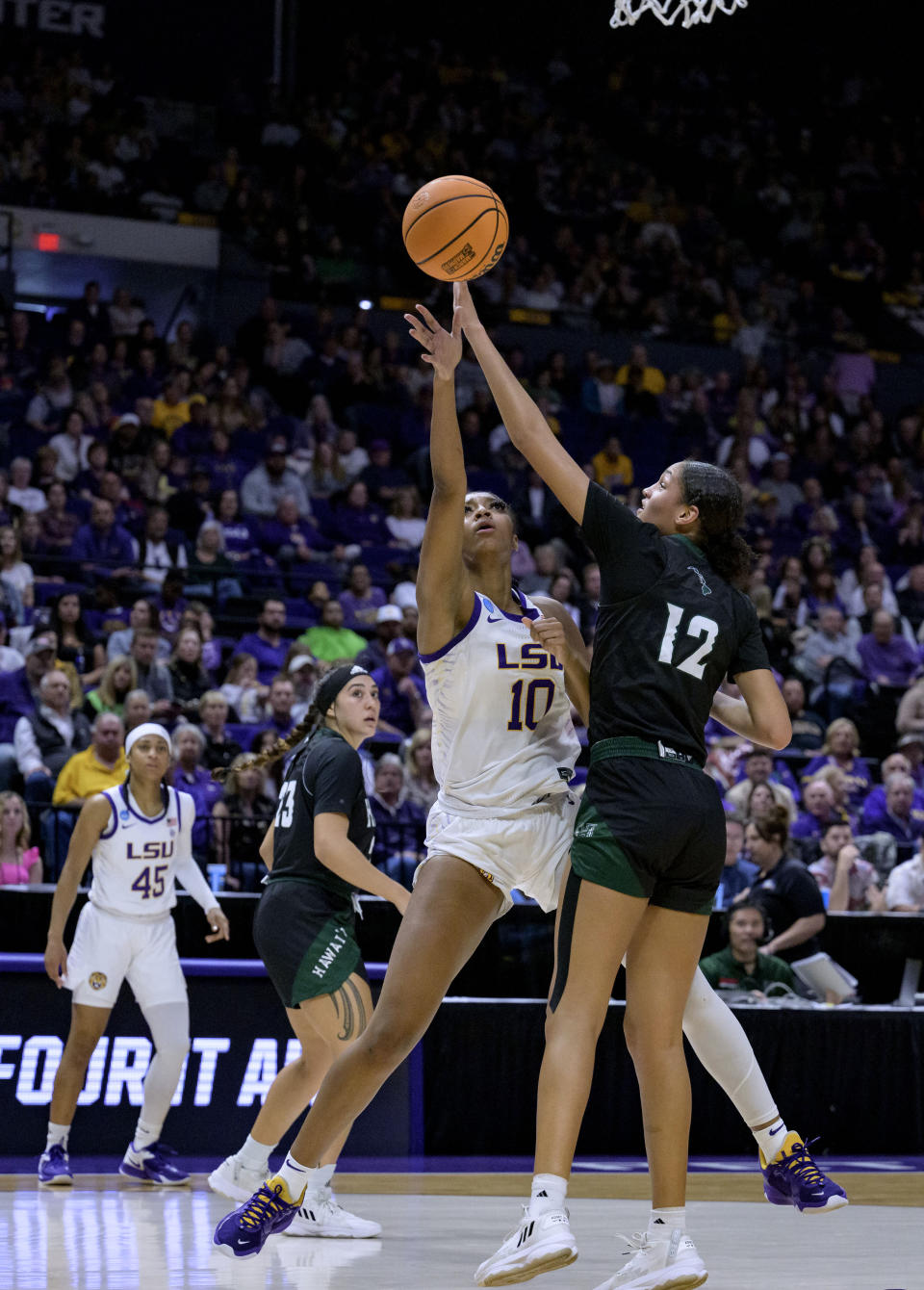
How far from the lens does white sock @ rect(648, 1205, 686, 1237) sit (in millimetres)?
4078

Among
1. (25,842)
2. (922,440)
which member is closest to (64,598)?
(25,842)

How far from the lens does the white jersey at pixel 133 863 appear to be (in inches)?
299

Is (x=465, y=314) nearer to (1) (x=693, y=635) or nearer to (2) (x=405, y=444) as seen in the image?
(1) (x=693, y=635)

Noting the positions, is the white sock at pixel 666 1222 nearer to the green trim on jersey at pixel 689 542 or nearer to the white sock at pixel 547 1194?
the white sock at pixel 547 1194

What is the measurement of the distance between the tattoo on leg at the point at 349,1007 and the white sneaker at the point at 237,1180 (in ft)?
2.04

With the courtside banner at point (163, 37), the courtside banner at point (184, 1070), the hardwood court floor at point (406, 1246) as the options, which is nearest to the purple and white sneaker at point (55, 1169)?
the hardwood court floor at point (406, 1246)

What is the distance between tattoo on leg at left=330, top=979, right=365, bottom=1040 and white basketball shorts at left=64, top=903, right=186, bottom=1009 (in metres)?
1.72

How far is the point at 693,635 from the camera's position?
417cm

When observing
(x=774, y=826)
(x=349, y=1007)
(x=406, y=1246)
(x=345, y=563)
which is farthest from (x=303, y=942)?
(x=345, y=563)

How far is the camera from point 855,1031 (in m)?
9.04

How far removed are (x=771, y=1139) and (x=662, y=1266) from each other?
0.81 meters

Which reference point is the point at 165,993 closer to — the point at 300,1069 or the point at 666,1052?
the point at 300,1069

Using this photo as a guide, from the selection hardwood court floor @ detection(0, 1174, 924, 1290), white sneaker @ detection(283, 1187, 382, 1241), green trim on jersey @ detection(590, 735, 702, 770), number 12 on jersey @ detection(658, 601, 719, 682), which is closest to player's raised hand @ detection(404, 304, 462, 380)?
number 12 on jersey @ detection(658, 601, 719, 682)

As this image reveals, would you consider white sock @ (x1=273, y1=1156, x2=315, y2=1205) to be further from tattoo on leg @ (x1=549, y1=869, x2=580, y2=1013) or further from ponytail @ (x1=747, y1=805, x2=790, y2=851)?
ponytail @ (x1=747, y1=805, x2=790, y2=851)
